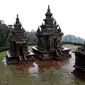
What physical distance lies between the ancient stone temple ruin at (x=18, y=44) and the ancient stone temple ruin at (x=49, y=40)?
246 cm

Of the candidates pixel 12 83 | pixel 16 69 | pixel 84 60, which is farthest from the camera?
pixel 16 69

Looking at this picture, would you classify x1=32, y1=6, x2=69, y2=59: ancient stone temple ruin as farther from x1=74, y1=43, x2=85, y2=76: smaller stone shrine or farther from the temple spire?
x1=74, y1=43, x2=85, y2=76: smaller stone shrine

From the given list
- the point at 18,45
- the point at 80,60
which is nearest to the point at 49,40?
the point at 18,45

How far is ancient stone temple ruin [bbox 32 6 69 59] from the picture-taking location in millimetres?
22281

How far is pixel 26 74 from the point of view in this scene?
54.0ft

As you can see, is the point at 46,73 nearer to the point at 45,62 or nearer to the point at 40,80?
the point at 40,80

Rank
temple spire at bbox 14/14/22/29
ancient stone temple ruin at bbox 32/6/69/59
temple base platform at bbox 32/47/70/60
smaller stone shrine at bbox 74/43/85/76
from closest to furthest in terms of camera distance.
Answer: smaller stone shrine at bbox 74/43/85/76 < temple spire at bbox 14/14/22/29 < temple base platform at bbox 32/47/70/60 < ancient stone temple ruin at bbox 32/6/69/59

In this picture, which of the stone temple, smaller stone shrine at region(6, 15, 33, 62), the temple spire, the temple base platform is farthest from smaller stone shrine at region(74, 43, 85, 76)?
the temple spire

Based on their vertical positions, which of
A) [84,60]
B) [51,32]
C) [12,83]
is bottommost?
[12,83]

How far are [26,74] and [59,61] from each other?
559 centimetres

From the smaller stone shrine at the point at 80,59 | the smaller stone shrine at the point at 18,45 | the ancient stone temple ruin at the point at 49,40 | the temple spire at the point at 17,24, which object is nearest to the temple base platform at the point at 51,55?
the ancient stone temple ruin at the point at 49,40

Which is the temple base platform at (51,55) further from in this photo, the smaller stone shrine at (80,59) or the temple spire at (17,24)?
the smaller stone shrine at (80,59)

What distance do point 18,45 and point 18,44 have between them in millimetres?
152

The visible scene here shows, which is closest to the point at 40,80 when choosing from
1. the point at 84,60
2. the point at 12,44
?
the point at 84,60
